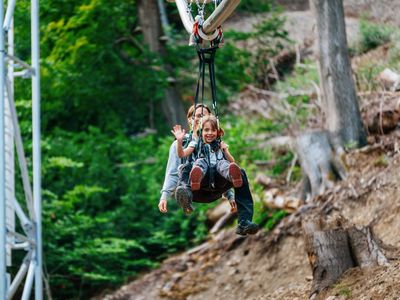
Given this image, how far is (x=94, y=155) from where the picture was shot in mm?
14797

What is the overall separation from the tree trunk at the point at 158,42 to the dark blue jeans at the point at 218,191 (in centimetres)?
956

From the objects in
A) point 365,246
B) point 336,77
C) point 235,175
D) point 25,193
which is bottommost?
point 365,246

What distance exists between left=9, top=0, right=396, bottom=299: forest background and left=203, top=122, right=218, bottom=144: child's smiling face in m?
5.25

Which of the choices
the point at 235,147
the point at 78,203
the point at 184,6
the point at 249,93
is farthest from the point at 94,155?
the point at 184,6

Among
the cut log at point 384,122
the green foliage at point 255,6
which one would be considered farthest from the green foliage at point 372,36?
the cut log at point 384,122

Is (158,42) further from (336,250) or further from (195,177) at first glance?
(195,177)

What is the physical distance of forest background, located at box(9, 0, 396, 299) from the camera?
13.0 meters

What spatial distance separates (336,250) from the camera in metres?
8.33

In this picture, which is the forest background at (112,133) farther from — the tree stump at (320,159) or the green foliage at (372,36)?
the tree stump at (320,159)

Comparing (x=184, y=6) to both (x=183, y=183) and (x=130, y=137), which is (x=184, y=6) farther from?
(x=130, y=137)

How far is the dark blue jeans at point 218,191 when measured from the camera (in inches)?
244

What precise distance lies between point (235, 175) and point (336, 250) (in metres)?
2.76

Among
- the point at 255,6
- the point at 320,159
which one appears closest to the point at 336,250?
the point at 320,159

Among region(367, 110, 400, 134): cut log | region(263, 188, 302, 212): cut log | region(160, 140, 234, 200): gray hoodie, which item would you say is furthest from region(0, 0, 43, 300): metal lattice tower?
region(367, 110, 400, 134): cut log
